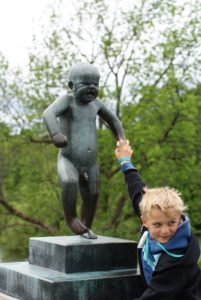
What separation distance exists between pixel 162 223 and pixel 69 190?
2.04 meters

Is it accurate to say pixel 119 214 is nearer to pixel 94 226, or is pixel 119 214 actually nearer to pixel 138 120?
pixel 94 226

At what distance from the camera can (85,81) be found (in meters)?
5.04

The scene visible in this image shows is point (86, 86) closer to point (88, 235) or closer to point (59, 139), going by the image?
point (59, 139)

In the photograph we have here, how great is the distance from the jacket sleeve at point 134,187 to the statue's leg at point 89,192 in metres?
1.23

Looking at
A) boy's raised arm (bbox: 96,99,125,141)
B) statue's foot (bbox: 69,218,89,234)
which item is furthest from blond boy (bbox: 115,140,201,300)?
boy's raised arm (bbox: 96,99,125,141)

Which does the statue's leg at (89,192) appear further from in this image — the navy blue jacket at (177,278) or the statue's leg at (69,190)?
the navy blue jacket at (177,278)

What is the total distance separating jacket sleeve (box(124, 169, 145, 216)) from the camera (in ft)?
12.8

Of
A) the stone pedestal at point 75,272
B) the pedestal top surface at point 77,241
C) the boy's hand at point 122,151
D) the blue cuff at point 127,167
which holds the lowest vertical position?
the stone pedestal at point 75,272

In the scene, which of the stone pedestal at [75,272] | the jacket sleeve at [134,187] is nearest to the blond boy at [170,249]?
the jacket sleeve at [134,187]

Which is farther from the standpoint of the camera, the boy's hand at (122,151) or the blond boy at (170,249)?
the boy's hand at (122,151)

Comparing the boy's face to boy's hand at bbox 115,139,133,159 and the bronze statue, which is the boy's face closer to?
boy's hand at bbox 115,139,133,159

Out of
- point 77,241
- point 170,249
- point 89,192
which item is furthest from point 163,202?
point 89,192

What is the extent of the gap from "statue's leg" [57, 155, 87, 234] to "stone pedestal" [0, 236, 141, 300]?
0.14 m

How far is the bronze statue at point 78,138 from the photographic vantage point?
502 cm
